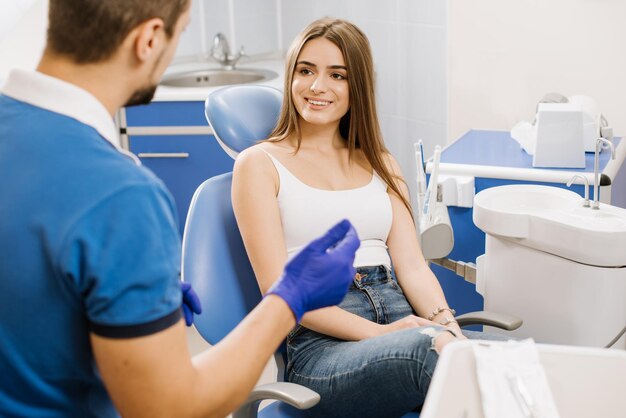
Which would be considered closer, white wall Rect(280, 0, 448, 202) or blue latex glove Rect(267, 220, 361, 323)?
blue latex glove Rect(267, 220, 361, 323)

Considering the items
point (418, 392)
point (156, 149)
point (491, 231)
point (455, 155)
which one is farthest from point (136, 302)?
point (156, 149)

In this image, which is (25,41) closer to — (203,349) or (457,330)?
(203,349)

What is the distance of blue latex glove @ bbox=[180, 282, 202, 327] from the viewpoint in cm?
139

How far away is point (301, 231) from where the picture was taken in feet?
6.14

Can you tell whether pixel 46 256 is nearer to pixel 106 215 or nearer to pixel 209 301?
pixel 106 215

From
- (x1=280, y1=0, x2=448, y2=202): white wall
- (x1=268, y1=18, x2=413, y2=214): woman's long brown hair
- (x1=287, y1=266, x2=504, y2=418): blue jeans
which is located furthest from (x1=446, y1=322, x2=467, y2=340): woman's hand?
(x1=280, y1=0, x2=448, y2=202): white wall

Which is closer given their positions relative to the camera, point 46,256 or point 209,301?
point 46,256

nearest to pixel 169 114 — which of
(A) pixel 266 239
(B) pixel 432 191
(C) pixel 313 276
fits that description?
(B) pixel 432 191

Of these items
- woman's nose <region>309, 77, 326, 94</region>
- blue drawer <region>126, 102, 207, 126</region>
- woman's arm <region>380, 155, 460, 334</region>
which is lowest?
woman's arm <region>380, 155, 460, 334</region>

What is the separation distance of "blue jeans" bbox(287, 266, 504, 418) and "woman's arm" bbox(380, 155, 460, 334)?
0.25m

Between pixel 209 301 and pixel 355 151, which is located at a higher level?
pixel 355 151

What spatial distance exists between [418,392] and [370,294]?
1.09 ft

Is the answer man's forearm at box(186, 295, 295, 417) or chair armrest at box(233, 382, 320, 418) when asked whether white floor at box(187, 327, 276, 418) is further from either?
man's forearm at box(186, 295, 295, 417)

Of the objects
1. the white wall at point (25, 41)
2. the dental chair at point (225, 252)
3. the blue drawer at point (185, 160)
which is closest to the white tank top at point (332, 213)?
the dental chair at point (225, 252)
